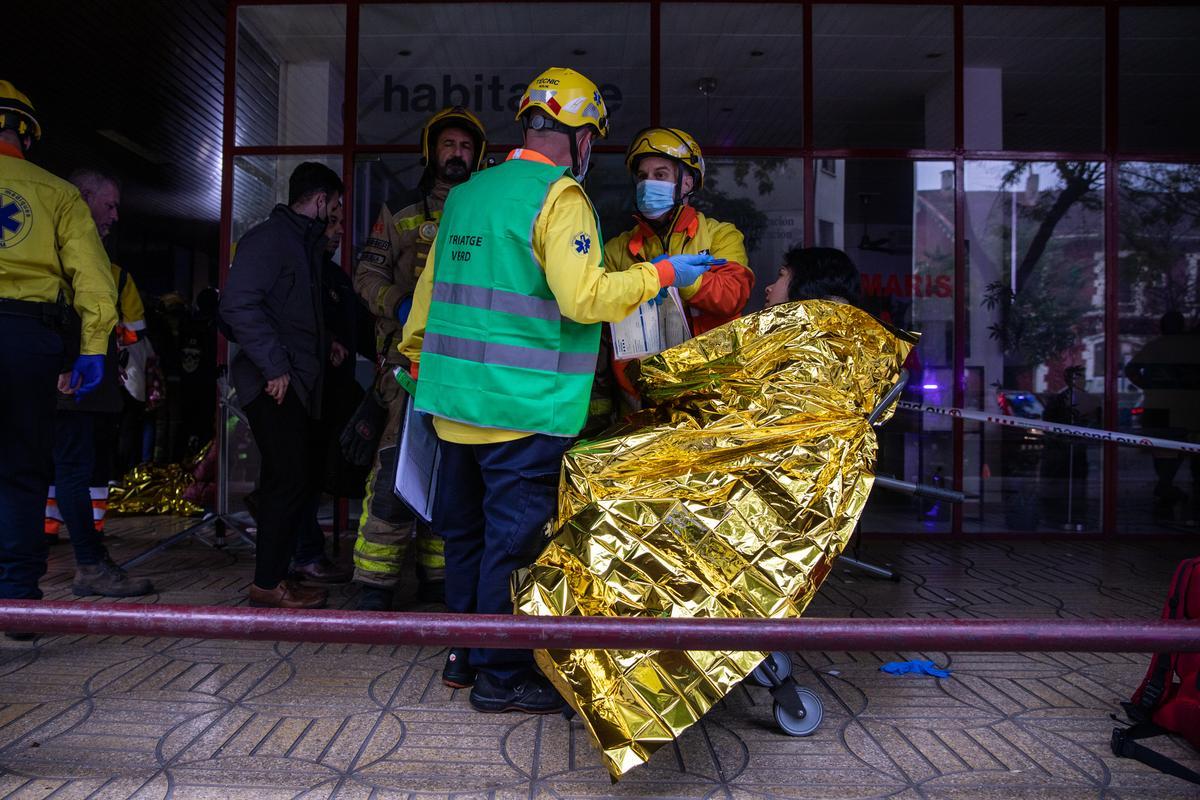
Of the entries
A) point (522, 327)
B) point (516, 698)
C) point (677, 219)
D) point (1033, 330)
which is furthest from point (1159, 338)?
point (516, 698)

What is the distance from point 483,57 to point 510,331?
12.8 feet

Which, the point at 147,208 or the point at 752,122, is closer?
the point at 752,122

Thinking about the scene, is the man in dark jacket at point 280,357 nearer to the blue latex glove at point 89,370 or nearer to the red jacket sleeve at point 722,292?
the blue latex glove at point 89,370

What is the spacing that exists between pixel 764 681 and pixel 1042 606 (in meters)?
2.13

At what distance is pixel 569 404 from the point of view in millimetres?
2602

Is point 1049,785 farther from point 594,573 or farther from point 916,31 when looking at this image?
point 916,31

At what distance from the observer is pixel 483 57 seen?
579 cm

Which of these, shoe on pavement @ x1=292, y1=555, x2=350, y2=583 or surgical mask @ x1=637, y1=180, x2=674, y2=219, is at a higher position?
surgical mask @ x1=637, y1=180, x2=674, y2=219

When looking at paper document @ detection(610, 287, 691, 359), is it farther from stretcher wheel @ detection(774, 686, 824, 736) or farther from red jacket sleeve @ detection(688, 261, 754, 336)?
stretcher wheel @ detection(774, 686, 824, 736)

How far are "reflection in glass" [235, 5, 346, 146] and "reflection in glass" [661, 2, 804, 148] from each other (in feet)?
7.24

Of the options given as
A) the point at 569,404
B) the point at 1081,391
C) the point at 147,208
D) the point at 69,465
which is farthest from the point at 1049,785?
the point at 147,208

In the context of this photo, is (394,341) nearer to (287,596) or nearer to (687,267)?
(287,596)

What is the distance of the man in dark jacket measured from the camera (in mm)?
3400

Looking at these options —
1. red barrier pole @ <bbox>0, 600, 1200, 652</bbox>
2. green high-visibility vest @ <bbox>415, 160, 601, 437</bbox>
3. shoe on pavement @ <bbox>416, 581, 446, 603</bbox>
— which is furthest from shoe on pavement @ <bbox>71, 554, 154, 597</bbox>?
red barrier pole @ <bbox>0, 600, 1200, 652</bbox>
